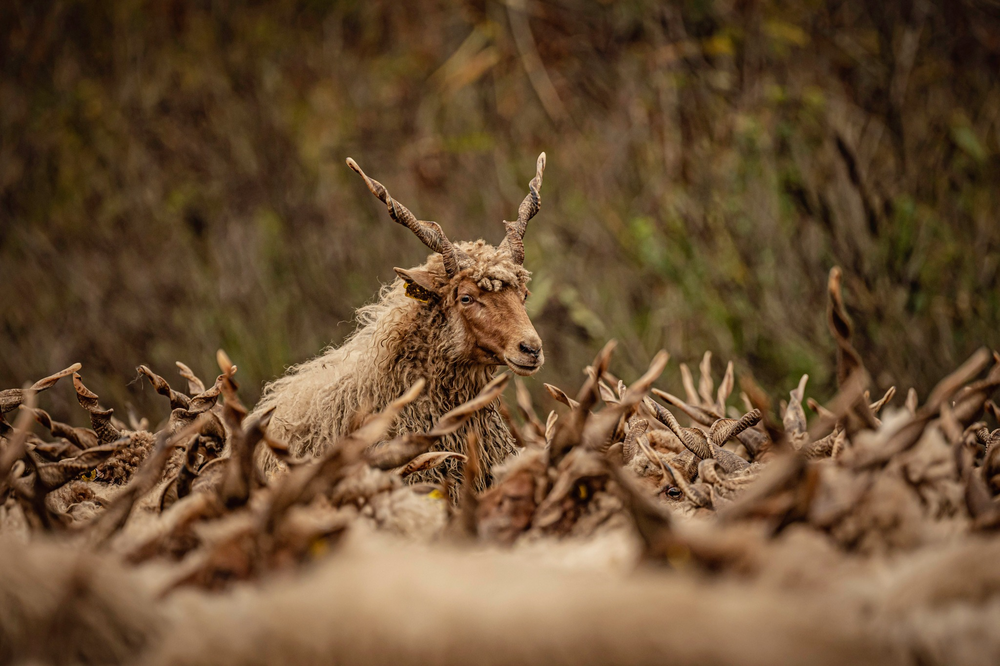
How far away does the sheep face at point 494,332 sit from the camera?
8.30 ft

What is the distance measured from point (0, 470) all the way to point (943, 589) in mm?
1133

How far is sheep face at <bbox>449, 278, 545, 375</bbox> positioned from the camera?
8.30 feet

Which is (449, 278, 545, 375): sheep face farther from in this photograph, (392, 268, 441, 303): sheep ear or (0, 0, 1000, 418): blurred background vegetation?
(0, 0, 1000, 418): blurred background vegetation

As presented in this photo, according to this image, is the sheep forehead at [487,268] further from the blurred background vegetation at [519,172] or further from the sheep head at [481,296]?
the blurred background vegetation at [519,172]

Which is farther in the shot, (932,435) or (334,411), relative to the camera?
(334,411)

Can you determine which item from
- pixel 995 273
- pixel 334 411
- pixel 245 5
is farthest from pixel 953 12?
pixel 245 5

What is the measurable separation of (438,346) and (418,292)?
7.2 inches

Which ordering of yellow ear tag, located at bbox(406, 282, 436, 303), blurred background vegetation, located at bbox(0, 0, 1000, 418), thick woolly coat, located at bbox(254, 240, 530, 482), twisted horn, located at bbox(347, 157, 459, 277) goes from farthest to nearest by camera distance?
blurred background vegetation, located at bbox(0, 0, 1000, 418), yellow ear tag, located at bbox(406, 282, 436, 303), twisted horn, located at bbox(347, 157, 459, 277), thick woolly coat, located at bbox(254, 240, 530, 482)

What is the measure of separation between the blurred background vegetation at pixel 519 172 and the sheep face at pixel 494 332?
8.90 ft

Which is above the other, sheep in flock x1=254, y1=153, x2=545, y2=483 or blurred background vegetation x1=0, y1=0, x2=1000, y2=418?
blurred background vegetation x1=0, y1=0, x2=1000, y2=418

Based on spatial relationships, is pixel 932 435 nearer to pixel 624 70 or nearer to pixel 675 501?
pixel 675 501

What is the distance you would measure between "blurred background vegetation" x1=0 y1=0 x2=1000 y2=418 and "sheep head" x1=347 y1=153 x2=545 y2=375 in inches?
104

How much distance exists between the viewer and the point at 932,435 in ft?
3.51

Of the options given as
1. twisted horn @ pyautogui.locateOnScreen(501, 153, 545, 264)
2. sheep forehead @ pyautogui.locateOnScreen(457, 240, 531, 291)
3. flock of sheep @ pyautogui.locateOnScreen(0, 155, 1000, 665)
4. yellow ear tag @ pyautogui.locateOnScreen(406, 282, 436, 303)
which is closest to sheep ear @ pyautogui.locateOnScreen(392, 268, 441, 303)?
yellow ear tag @ pyautogui.locateOnScreen(406, 282, 436, 303)
